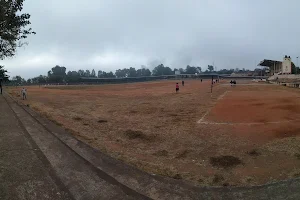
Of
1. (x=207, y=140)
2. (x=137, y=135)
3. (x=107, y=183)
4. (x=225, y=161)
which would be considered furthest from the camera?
(x=137, y=135)

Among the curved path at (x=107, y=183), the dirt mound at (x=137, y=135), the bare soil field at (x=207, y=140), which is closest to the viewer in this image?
the curved path at (x=107, y=183)

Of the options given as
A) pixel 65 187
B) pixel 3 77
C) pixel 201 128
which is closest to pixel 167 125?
pixel 201 128

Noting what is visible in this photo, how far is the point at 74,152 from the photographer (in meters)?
12.0

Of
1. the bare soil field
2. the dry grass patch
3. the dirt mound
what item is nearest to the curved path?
the bare soil field

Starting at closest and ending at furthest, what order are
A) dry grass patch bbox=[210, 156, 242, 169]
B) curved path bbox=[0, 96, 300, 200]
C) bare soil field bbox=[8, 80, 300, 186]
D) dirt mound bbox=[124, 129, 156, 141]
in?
1. curved path bbox=[0, 96, 300, 200]
2. bare soil field bbox=[8, 80, 300, 186]
3. dry grass patch bbox=[210, 156, 242, 169]
4. dirt mound bbox=[124, 129, 156, 141]

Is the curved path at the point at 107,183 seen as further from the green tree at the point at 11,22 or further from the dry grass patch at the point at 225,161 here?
the green tree at the point at 11,22

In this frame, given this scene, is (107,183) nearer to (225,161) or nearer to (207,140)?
(225,161)

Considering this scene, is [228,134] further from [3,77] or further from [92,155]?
[3,77]

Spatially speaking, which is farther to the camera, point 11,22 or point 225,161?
point 11,22

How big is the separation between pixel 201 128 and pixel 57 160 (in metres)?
10.6

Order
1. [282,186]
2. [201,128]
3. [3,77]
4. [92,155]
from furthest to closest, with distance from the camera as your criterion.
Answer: [3,77], [201,128], [92,155], [282,186]

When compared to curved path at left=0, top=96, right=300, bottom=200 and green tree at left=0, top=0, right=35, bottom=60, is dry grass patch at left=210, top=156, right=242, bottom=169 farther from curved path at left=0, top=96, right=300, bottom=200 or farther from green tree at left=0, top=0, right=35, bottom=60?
green tree at left=0, top=0, right=35, bottom=60

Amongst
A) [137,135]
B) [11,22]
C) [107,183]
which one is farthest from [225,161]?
[11,22]

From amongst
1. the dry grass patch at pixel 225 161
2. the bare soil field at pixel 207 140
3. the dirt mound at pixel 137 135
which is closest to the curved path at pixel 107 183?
the bare soil field at pixel 207 140
